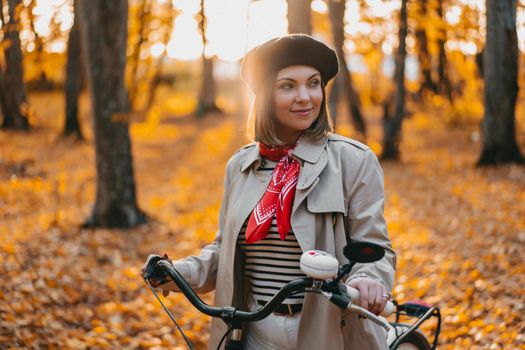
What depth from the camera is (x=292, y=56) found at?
2.51 meters

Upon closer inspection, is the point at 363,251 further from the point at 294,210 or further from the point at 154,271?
the point at 154,271

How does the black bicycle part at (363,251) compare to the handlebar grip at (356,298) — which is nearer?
the black bicycle part at (363,251)

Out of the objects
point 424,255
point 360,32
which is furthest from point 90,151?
point 424,255

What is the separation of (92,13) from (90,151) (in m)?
10.5

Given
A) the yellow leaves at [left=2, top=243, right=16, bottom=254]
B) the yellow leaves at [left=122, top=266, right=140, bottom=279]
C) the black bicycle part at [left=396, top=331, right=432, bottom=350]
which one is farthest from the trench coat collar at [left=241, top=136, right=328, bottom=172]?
the yellow leaves at [left=2, top=243, right=16, bottom=254]

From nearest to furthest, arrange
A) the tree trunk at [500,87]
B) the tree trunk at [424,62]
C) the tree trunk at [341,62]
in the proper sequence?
the tree trunk at [500,87] → the tree trunk at [341,62] → the tree trunk at [424,62]

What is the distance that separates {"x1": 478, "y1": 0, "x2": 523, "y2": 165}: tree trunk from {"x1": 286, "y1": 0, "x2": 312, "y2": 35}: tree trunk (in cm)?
468

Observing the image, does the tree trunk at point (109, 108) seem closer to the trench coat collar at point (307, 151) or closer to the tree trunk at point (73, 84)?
the trench coat collar at point (307, 151)

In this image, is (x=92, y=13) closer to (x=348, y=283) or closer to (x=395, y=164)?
(x=348, y=283)

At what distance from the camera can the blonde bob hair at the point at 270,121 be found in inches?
103

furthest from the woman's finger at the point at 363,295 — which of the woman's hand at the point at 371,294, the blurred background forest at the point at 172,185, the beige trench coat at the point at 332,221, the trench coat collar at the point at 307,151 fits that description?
the blurred background forest at the point at 172,185

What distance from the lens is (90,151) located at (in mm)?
17750

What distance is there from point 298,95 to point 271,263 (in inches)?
30.8

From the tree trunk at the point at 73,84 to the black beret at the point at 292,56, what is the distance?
16008 millimetres
